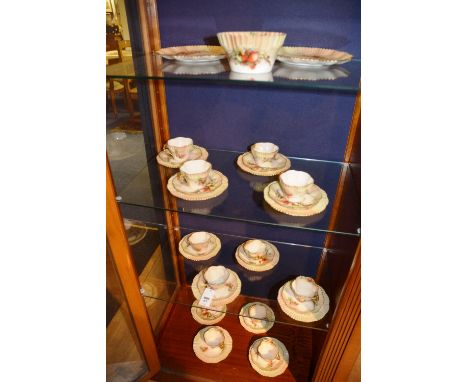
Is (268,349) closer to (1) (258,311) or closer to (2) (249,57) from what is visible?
(1) (258,311)

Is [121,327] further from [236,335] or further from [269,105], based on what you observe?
[269,105]

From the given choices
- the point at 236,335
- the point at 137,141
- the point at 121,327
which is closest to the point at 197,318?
the point at 236,335

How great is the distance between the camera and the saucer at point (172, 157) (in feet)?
3.08

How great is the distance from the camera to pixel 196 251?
3.63ft

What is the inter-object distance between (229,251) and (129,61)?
0.74 metres

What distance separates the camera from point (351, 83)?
58cm

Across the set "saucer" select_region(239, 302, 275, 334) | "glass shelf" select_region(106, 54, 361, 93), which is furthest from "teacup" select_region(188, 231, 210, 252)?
"glass shelf" select_region(106, 54, 361, 93)

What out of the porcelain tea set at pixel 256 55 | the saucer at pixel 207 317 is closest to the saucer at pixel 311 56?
the porcelain tea set at pixel 256 55

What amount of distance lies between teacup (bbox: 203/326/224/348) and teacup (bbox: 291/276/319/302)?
40cm

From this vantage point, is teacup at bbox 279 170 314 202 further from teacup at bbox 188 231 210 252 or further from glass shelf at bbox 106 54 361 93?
teacup at bbox 188 231 210 252

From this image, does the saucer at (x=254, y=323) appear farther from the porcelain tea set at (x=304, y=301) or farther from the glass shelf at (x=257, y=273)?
the porcelain tea set at (x=304, y=301)

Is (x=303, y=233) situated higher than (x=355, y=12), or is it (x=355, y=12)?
(x=355, y=12)

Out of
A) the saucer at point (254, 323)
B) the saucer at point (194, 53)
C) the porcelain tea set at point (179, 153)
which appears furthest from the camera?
the saucer at point (254, 323)

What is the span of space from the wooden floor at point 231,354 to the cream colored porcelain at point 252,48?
91 cm
